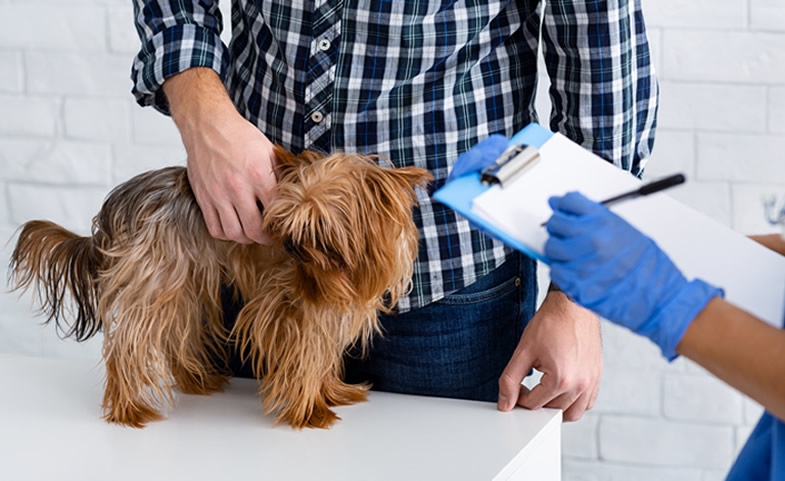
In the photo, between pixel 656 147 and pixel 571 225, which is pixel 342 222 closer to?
pixel 571 225

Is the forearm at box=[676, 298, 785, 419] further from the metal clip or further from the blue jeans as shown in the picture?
the blue jeans

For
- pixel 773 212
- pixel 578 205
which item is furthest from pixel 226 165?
pixel 773 212

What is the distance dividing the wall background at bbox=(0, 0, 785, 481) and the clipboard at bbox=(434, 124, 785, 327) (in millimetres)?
864

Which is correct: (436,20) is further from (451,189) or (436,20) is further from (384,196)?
(451,189)

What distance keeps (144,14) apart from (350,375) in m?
0.54

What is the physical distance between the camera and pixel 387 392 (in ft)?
3.36

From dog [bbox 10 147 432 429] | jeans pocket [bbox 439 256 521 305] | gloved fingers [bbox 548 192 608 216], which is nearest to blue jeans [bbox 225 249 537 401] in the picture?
jeans pocket [bbox 439 256 521 305]

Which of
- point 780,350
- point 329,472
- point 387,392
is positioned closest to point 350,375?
point 387,392

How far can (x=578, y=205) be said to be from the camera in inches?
21.9

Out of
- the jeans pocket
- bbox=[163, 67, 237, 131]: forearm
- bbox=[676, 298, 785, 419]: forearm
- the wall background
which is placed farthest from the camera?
the wall background

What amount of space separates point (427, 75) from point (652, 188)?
418mm

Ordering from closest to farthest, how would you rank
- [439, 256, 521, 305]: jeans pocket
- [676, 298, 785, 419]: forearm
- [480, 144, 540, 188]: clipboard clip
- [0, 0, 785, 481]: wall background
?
[676, 298, 785, 419]: forearm
[480, 144, 540, 188]: clipboard clip
[439, 256, 521, 305]: jeans pocket
[0, 0, 785, 481]: wall background

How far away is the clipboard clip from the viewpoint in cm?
61

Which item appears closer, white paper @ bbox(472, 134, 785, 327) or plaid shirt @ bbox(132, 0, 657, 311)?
white paper @ bbox(472, 134, 785, 327)
